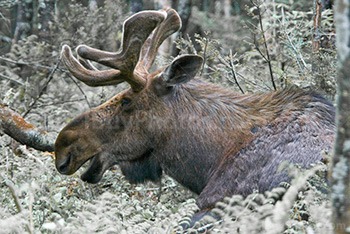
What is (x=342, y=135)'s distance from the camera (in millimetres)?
2006

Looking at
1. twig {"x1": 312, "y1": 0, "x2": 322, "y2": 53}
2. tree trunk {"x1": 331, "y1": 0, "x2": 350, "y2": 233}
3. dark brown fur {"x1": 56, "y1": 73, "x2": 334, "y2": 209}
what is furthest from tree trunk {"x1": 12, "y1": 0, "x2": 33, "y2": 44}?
tree trunk {"x1": 331, "y1": 0, "x2": 350, "y2": 233}

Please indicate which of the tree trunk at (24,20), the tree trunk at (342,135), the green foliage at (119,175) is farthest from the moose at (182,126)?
the tree trunk at (24,20)

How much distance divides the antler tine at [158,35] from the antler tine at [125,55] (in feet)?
1.95

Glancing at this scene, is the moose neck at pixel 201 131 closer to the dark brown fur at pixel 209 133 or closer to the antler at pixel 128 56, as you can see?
the dark brown fur at pixel 209 133

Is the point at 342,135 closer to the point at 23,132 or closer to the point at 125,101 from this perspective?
the point at 125,101

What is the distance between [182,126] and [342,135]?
258 cm

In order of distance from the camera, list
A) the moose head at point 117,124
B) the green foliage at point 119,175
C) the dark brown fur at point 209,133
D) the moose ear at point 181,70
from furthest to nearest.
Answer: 1. the moose head at point 117,124
2. the moose ear at point 181,70
3. the dark brown fur at point 209,133
4. the green foliage at point 119,175

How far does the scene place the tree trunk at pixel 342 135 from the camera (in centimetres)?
197

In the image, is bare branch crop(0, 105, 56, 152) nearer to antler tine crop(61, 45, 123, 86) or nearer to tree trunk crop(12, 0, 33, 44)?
antler tine crop(61, 45, 123, 86)

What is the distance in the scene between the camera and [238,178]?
4086 mm

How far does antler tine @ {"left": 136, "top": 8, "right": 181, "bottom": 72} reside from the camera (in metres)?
5.14

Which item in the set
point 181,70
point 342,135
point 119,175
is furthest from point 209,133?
point 342,135

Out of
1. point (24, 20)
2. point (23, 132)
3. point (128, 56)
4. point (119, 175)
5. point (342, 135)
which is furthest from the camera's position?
point (24, 20)

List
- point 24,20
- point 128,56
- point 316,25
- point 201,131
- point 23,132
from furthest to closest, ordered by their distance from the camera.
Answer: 1. point 24,20
2. point 316,25
3. point 23,132
4. point 201,131
5. point 128,56
